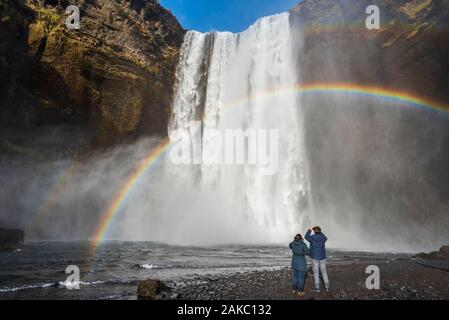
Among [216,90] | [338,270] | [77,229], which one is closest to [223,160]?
[216,90]

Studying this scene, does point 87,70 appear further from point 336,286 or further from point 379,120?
point 336,286

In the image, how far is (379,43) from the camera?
36.6 metres

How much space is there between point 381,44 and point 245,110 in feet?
51.4

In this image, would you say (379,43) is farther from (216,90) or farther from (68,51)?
(68,51)

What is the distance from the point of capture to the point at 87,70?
35.4 metres

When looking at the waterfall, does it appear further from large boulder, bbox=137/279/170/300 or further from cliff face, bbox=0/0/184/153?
large boulder, bbox=137/279/170/300

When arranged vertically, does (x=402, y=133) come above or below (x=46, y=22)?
below

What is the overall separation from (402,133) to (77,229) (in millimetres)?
34652

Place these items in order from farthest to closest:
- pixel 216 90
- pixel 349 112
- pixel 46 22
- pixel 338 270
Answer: pixel 216 90 < pixel 349 112 < pixel 46 22 < pixel 338 270

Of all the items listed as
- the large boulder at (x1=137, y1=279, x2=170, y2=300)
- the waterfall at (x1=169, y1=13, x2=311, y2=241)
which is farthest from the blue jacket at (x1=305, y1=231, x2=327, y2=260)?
the waterfall at (x1=169, y1=13, x2=311, y2=241)

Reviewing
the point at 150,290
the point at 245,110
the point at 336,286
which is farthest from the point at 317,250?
→ the point at 245,110

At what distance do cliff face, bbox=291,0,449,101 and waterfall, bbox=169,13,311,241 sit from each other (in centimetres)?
277

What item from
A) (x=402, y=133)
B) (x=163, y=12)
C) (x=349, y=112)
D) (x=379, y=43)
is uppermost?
(x=163, y=12)
